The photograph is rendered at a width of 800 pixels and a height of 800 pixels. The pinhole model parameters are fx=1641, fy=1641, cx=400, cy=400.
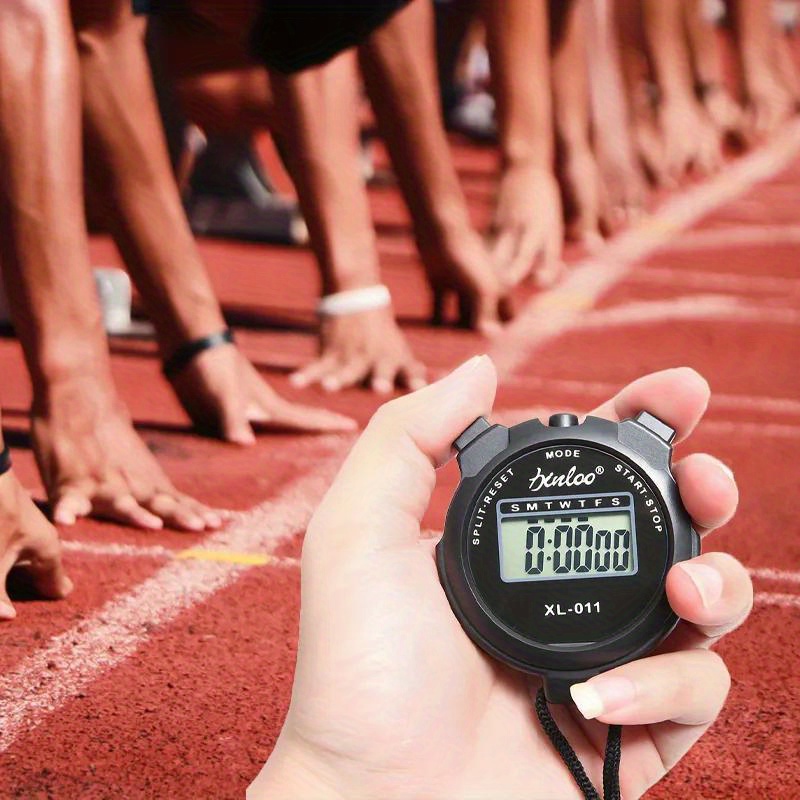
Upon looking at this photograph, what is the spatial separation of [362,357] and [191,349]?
669 mm

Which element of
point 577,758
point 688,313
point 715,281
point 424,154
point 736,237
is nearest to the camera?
point 577,758

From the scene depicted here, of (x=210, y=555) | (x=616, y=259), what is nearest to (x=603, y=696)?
(x=210, y=555)

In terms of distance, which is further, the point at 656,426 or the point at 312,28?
the point at 312,28

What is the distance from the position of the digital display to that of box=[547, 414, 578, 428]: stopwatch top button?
0.21ft

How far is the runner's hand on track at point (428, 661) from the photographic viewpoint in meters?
1.36

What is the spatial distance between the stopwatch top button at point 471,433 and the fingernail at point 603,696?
24 centimetres

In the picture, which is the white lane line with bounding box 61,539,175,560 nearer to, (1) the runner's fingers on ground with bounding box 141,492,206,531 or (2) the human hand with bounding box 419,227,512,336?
(1) the runner's fingers on ground with bounding box 141,492,206,531

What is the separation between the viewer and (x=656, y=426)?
1448mm

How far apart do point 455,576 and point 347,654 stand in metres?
0.12

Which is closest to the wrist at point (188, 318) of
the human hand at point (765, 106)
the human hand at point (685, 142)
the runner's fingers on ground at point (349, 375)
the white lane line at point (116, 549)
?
the runner's fingers on ground at point (349, 375)

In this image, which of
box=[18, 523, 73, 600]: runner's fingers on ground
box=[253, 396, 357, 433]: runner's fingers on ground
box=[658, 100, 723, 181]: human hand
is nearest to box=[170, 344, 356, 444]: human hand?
box=[253, 396, 357, 433]: runner's fingers on ground

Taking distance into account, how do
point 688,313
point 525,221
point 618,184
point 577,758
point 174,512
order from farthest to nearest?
point 618,184 < point 525,221 < point 688,313 < point 174,512 < point 577,758

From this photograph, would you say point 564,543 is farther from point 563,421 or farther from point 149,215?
point 149,215

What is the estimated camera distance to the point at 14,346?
4.12m
